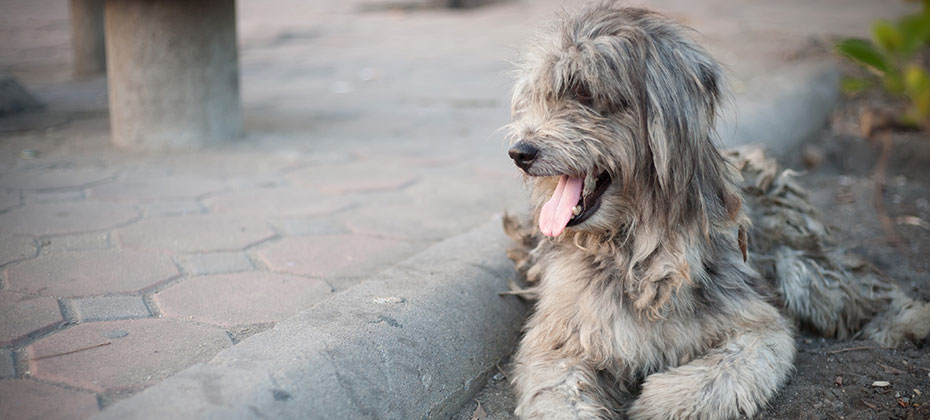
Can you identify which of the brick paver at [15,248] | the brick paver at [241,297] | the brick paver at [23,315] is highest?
the brick paver at [23,315]

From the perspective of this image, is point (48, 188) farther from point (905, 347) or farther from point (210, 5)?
point (905, 347)

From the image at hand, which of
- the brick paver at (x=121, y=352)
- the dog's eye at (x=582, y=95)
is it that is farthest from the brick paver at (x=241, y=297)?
the dog's eye at (x=582, y=95)

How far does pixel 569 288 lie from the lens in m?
3.18

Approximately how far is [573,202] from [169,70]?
4.18 metres

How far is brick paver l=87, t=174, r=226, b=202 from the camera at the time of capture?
4938mm

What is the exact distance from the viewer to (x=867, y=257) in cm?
490

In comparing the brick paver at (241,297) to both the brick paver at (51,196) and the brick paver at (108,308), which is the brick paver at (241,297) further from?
the brick paver at (51,196)

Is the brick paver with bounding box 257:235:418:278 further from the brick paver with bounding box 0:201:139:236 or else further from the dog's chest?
the dog's chest

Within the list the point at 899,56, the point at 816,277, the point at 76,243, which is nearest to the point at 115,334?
the point at 76,243

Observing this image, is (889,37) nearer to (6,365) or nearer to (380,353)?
(380,353)

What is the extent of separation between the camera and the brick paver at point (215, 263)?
12.4 feet

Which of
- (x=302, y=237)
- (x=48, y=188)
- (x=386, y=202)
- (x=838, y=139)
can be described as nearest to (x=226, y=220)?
(x=302, y=237)

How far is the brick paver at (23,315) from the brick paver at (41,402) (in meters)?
0.42

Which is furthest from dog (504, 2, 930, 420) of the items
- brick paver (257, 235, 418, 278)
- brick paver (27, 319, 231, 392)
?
brick paver (27, 319, 231, 392)
